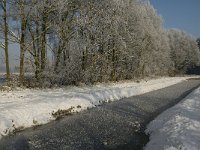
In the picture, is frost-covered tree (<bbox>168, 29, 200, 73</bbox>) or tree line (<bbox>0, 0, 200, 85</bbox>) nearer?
tree line (<bbox>0, 0, 200, 85</bbox>)

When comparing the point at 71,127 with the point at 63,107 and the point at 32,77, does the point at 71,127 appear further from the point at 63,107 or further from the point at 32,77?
the point at 32,77

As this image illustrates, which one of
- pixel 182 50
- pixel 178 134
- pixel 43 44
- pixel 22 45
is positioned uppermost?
pixel 182 50

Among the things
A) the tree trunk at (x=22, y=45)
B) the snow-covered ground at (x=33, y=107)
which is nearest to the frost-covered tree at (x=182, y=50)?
the tree trunk at (x=22, y=45)

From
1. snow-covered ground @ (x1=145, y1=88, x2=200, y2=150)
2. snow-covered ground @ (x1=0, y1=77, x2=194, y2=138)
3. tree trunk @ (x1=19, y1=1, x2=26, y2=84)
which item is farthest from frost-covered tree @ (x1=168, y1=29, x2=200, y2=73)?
snow-covered ground @ (x1=145, y1=88, x2=200, y2=150)

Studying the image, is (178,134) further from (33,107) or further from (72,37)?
(72,37)

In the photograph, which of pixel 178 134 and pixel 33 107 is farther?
pixel 33 107

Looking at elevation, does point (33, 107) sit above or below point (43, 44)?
below

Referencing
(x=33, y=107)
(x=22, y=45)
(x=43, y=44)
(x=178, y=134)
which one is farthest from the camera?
(x=43, y=44)

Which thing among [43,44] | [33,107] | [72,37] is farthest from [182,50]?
[33,107]

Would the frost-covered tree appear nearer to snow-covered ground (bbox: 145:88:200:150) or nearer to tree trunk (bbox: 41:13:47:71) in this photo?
tree trunk (bbox: 41:13:47:71)

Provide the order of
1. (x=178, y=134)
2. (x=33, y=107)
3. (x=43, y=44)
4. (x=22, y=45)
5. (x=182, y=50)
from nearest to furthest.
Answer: (x=178, y=134) < (x=33, y=107) < (x=22, y=45) < (x=43, y=44) < (x=182, y=50)

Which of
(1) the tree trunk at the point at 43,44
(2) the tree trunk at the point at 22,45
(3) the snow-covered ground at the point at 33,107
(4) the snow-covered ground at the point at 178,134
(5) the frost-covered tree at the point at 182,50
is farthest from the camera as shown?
(5) the frost-covered tree at the point at 182,50

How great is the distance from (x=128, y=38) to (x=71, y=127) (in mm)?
32271

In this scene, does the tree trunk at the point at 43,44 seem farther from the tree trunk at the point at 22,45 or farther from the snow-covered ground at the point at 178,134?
the snow-covered ground at the point at 178,134
